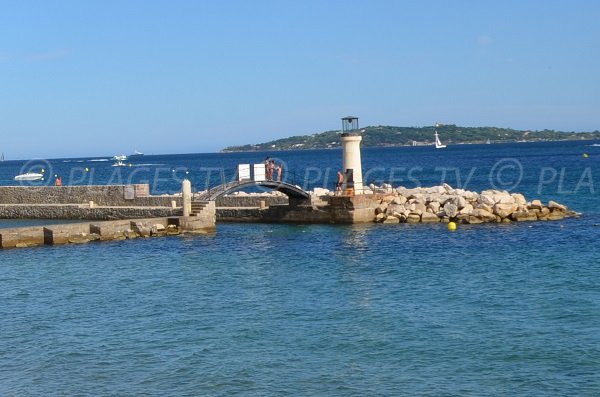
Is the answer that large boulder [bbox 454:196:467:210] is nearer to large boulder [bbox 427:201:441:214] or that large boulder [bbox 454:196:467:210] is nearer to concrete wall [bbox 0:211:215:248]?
large boulder [bbox 427:201:441:214]

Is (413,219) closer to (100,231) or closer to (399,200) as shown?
(399,200)

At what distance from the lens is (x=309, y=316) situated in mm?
18297

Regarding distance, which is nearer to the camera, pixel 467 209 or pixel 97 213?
pixel 467 209

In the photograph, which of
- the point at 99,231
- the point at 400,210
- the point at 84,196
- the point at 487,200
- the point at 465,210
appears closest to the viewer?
the point at 99,231

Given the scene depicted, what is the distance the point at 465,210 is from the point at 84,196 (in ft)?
59.3

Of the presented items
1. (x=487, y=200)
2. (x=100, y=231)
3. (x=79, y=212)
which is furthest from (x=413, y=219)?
(x=79, y=212)

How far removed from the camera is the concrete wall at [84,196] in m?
39.8

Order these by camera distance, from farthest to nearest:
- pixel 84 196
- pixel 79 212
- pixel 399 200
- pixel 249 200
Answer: pixel 84 196 → pixel 79 212 → pixel 249 200 → pixel 399 200

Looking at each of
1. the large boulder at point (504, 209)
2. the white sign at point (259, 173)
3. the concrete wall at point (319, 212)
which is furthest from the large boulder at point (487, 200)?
the white sign at point (259, 173)

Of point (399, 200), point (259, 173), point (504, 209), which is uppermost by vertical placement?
point (259, 173)

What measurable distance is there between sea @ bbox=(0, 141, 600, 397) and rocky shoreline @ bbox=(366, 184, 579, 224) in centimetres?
321

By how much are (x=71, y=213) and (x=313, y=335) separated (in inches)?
1018

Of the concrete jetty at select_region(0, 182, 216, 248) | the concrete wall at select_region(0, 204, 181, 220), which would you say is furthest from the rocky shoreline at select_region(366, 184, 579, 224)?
the concrete wall at select_region(0, 204, 181, 220)

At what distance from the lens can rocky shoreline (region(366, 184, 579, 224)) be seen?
34.3 meters
